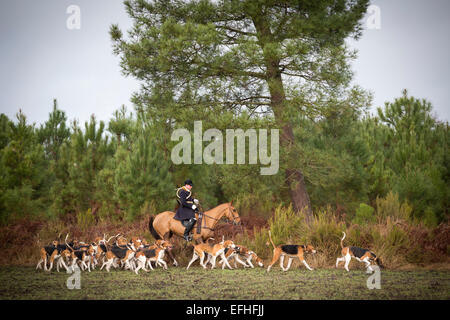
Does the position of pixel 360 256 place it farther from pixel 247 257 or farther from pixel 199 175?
pixel 199 175

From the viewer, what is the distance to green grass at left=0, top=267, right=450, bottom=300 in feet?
25.9

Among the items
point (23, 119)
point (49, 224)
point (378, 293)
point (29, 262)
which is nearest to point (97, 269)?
point (29, 262)

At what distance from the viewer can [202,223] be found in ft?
40.5

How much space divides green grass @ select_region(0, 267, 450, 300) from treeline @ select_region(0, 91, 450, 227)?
488 cm

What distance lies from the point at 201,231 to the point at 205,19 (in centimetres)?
797

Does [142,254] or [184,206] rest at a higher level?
[184,206]

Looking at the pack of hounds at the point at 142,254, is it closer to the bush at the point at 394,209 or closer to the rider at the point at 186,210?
the rider at the point at 186,210

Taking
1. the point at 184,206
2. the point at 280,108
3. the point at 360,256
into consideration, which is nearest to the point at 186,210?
the point at 184,206

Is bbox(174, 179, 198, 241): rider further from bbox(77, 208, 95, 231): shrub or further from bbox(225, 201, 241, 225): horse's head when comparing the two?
bbox(77, 208, 95, 231): shrub

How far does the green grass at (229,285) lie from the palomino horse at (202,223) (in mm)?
1481

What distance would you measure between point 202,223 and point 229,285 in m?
3.62
